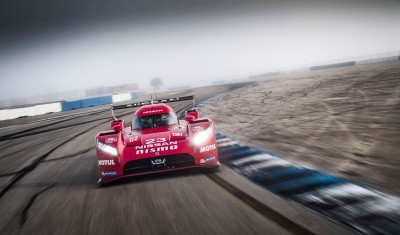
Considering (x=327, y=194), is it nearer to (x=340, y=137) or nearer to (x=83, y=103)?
(x=340, y=137)

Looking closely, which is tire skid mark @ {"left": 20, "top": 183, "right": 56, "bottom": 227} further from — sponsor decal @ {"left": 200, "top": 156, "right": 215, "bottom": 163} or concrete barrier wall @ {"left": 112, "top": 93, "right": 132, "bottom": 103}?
concrete barrier wall @ {"left": 112, "top": 93, "right": 132, "bottom": 103}

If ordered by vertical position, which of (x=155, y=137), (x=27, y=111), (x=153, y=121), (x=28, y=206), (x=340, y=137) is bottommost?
(x=340, y=137)

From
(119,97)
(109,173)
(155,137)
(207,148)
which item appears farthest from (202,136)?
(119,97)

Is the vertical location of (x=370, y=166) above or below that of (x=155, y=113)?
below

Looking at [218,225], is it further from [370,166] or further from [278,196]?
[370,166]

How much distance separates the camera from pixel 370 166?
208 inches

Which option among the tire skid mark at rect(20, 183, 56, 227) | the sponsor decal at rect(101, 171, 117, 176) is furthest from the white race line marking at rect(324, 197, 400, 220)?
the tire skid mark at rect(20, 183, 56, 227)

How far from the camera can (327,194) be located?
4039mm

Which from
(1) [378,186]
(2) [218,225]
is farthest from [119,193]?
(1) [378,186]

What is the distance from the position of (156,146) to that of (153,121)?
1.47m

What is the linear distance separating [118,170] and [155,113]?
1.84 meters

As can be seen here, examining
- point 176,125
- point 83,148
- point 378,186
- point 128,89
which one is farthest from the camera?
point 128,89

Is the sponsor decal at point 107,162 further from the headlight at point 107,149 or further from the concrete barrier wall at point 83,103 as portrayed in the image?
the concrete barrier wall at point 83,103

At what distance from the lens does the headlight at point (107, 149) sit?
549 cm
